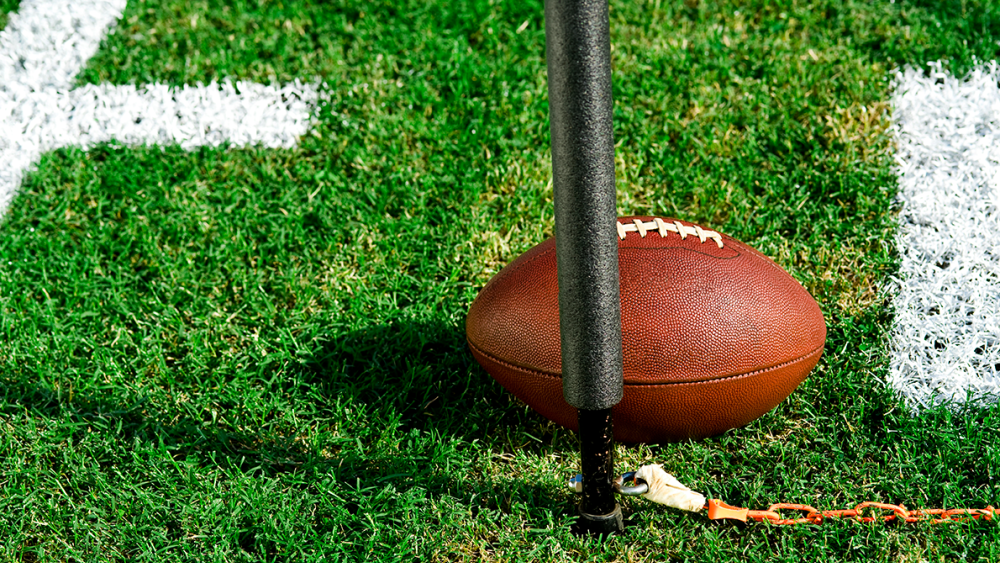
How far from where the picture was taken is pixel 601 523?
195 cm

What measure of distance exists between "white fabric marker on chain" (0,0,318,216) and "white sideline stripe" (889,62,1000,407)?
2028mm

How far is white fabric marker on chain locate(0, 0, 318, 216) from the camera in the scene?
10.6 feet

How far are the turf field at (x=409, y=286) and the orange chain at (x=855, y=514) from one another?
3 centimetres

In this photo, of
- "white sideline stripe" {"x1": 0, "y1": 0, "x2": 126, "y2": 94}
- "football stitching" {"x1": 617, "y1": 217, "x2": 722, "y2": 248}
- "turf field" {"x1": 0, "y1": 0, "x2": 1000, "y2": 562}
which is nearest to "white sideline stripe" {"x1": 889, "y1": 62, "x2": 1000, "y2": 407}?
"turf field" {"x1": 0, "y1": 0, "x2": 1000, "y2": 562}

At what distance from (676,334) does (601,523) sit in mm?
432

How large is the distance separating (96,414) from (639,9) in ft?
8.04

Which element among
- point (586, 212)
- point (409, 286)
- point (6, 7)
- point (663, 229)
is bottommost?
point (409, 286)

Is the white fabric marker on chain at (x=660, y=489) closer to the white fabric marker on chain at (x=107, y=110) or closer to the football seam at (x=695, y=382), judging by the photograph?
the football seam at (x=695, y=382)

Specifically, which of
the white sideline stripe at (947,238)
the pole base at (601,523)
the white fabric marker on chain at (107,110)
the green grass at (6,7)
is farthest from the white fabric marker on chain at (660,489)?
the green grass at (6,7)

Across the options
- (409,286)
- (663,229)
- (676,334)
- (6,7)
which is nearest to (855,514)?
(676,334)

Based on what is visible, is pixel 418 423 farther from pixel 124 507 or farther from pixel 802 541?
pixel 802 541

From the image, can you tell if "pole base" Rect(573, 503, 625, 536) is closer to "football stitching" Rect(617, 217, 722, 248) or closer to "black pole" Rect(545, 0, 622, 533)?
"black pole" Rect(545, 0, 622, 533)

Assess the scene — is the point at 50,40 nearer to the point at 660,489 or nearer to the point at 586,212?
the point at 586,212

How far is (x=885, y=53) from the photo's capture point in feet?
10.9
